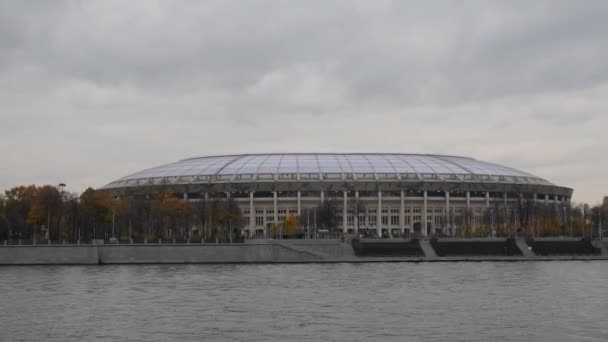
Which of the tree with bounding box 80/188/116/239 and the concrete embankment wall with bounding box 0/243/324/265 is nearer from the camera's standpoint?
the concrete embankment wall with bounding box 0/243/324/265

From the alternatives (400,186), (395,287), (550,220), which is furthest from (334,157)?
(395,287)

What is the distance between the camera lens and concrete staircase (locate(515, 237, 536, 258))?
71.7 m

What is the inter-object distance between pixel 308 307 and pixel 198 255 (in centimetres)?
3793

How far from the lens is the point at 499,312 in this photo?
30297 millimetres

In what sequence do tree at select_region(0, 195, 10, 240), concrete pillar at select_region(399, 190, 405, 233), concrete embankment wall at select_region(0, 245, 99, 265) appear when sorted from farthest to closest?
1. concrete pillar at select_region(399, 190, 405, 233)
2. tree at select_region(0, 195, 10, 240)
3. concrete embankment wall at select_region(0, 245, 99, 265)

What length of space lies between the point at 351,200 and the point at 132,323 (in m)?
71.4

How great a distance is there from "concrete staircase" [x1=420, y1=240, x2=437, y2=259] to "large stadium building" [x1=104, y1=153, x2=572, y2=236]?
21895mm

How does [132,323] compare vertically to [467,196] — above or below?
below

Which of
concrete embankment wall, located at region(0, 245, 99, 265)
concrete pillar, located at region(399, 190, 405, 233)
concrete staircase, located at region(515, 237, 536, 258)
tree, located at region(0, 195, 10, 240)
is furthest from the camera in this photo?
concrete pillar, located at region(399, 190, 405, 233)

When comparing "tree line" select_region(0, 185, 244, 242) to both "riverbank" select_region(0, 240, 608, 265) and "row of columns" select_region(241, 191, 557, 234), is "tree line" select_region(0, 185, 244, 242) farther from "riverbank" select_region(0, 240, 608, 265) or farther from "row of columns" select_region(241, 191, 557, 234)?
"row of columns" select_region(241, 191, 557, 234)

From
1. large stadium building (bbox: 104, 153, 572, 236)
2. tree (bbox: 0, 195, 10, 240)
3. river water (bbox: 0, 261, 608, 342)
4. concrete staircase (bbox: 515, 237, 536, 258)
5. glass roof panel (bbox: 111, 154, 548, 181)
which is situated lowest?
river water (bbox: 0, 261, 608, 342)

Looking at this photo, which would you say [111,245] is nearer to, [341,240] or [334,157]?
[341,240]

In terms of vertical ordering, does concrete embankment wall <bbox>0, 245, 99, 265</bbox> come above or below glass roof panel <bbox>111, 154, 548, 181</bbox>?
below

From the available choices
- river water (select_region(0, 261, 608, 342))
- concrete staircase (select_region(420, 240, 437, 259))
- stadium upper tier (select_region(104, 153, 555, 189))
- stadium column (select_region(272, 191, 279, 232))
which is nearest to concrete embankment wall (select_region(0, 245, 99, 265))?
river water (select_region(0, 261, 608, 342))
